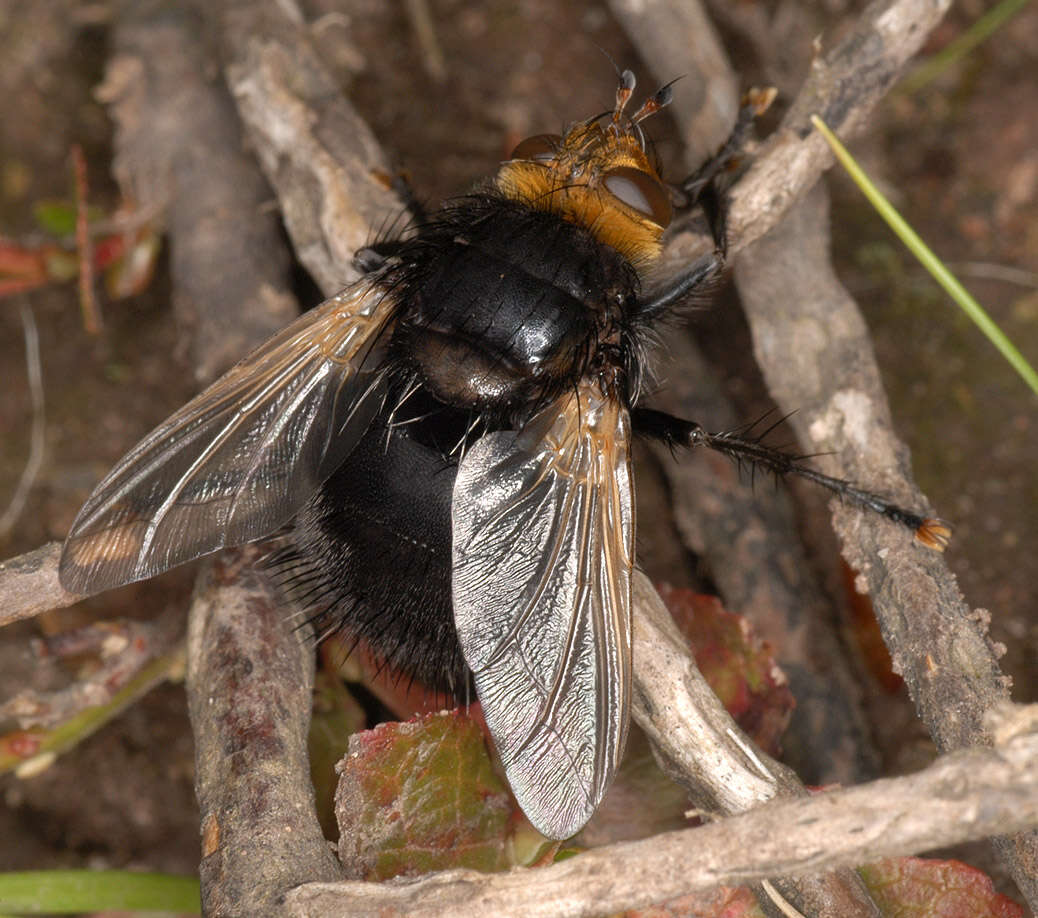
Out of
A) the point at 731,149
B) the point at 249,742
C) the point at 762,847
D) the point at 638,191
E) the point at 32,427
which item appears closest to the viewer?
the point at 762,847

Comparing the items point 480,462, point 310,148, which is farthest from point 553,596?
point 310,148

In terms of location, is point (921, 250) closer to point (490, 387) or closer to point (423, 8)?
point (490, 387)

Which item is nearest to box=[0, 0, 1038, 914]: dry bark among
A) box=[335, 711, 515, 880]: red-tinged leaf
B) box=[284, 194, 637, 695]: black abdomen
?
box=[335, 711, 515, 880]: red-tinged leaf

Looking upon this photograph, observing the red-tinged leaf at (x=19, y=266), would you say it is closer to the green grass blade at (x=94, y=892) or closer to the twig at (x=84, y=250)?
the twig at (x=84, y=250)

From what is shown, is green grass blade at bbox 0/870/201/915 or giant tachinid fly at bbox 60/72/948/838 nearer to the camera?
giant tachinid fly at bbox 60/72/948/838

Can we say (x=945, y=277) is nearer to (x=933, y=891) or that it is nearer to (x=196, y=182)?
(x=933, y=891)

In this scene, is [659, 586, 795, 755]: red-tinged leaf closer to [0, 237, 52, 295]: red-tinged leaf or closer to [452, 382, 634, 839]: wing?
[452, 382, 634, 839]: wing

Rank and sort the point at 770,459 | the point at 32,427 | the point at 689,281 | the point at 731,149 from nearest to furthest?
1. the point at 689,281
2. the point at 770,459
3. the point at 731,149
4. the point at 32,427
